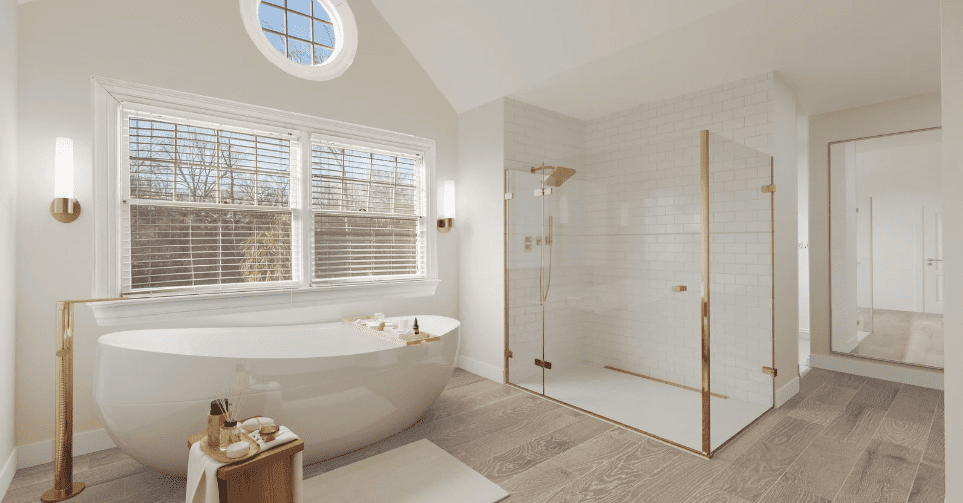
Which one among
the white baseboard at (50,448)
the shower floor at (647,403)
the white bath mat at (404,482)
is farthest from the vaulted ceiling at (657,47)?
the white baseboard at (50,448)

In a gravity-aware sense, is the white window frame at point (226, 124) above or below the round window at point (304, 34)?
Answer: below

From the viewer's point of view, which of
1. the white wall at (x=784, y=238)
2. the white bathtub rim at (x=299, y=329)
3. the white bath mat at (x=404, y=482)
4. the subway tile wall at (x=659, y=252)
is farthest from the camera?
the white wall at (x=784, y=238)

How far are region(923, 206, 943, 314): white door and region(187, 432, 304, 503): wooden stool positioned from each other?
4.91 meters

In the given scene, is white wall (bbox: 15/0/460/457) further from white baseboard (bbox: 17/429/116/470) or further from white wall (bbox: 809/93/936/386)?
white wall (bbox: 809/93/936/386)

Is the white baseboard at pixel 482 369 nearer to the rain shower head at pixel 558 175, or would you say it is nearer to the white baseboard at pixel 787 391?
the rain shower head at pixel 558 175

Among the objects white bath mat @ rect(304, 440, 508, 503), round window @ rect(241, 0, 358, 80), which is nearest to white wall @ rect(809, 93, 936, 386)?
white bath mat @ rect(304, 440, 508, 503)

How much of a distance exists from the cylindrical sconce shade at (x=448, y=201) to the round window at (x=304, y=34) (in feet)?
4.32

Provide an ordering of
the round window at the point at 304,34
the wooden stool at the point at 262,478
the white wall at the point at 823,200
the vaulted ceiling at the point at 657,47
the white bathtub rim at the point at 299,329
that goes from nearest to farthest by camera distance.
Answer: the wooden stool at the point at 262,478 < the white bathtub rim at the point at 299,329 < the vaulted ceiling at the point at 657,47 < the round window at the point at 304,34 < the white wall at the point at 823,200

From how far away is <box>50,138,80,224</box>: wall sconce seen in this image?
228 centimetres

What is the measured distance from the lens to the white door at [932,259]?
3463mm

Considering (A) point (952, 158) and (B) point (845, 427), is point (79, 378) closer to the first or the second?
(A) point (952, 158)

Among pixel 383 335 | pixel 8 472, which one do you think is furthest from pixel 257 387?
pixel 8 472

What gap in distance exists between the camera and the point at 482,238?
391cm

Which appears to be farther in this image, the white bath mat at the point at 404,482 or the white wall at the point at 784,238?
the white wall at the point at 784,238
